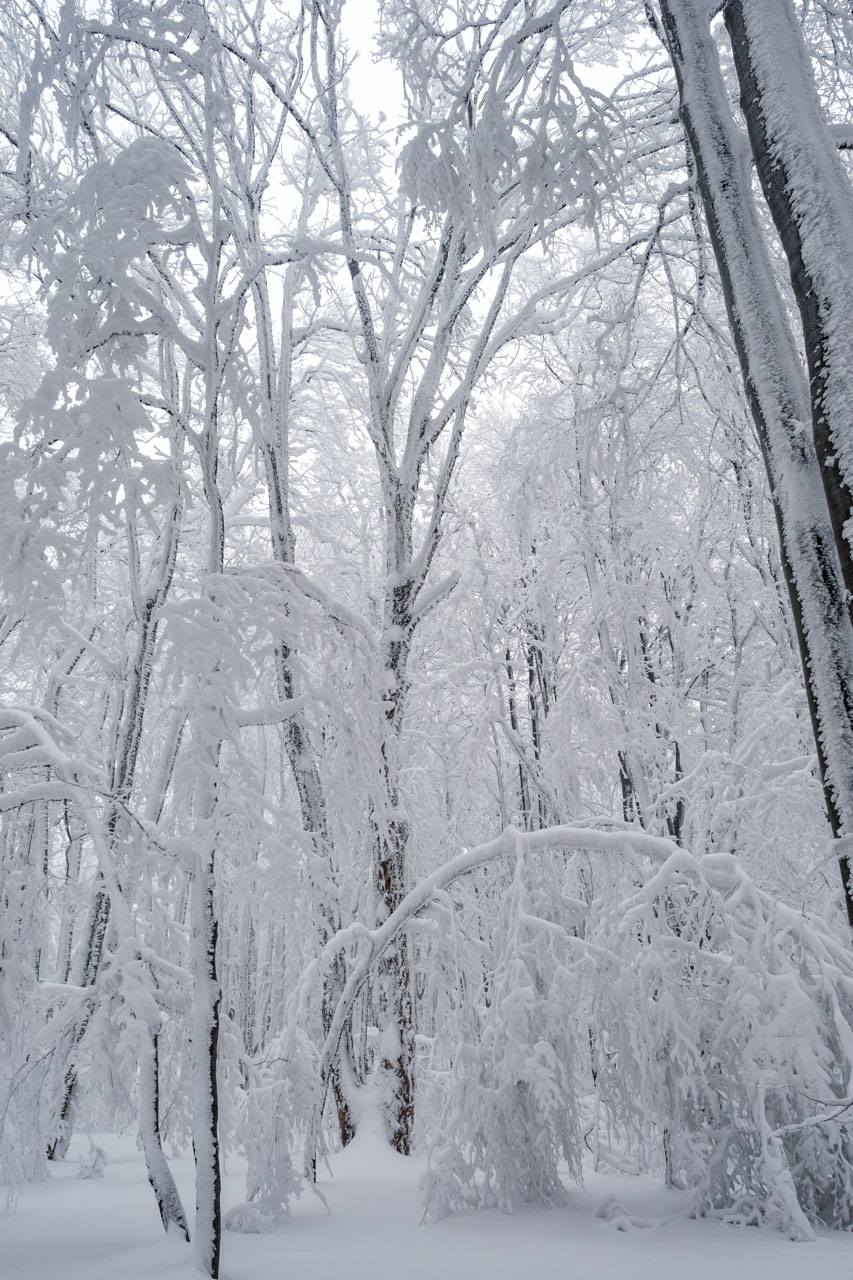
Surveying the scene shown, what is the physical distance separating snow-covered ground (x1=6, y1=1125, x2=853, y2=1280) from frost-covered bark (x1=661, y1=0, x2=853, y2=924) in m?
2.24

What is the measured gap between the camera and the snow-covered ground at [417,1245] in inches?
143

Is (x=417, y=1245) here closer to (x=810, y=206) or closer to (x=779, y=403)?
(x=779, y=403)

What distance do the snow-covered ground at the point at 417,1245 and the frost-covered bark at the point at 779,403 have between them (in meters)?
2.24

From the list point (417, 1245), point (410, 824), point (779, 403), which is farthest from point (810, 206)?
point (410, 824)

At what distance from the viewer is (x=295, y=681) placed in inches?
177

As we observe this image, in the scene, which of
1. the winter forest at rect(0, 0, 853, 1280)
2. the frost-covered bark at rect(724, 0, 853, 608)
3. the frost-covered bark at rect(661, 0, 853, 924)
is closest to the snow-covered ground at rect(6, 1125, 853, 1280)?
the winter forest at rect(0, 0, 853, 1280)

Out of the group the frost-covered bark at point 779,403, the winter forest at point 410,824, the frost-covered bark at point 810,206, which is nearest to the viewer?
the frost-covered bark at point 810,206

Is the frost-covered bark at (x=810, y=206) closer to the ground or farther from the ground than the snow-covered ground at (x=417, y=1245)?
farther from the ground

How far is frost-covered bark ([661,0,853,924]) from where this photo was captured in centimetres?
258

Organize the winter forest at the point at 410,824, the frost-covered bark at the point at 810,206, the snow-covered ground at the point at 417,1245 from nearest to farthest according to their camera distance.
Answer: the frost-covered bark at the point at 810,206 → the winter forest at the point at 410,824 → the snow-covered ground at the point at 417,1245

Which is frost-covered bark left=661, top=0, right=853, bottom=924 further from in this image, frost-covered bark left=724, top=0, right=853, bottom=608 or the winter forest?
frost-covered bark left=724, top=0, right=853, bottom=608

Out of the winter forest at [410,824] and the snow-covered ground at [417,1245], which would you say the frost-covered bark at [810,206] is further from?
the snow-covered ground at [417,1245]

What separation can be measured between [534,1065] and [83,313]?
462 cm

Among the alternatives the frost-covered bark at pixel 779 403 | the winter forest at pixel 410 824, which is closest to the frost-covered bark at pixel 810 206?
the winter forest at pixel 410 824
